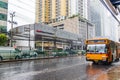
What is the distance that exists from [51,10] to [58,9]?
7.48 metres

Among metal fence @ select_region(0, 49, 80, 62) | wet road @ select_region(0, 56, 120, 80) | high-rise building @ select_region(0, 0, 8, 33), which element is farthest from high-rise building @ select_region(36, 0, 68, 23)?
wet road @ select_region(0, 56, 120, 80)

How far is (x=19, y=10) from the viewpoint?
8694 centimetres

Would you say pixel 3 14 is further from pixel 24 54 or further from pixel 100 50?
pixel 100 50

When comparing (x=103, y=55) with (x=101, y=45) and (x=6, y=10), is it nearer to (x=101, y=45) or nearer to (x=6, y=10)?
(x=101, y=45)

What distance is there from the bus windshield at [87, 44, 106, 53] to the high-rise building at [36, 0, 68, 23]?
118 meters

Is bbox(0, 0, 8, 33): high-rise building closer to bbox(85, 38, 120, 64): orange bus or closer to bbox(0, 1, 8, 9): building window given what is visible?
bbox(0, 1, 8, 9): building window

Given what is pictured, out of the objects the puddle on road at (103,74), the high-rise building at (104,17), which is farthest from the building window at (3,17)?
the puddle on road at (103,74)

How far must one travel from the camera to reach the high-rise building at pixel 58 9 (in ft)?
470

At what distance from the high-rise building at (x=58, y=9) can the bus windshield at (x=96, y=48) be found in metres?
114

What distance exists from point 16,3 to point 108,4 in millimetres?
81831

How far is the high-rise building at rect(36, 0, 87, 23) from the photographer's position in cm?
14325

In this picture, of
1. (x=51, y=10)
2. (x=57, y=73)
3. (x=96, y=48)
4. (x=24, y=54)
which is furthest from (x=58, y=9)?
(x=57, y=73)

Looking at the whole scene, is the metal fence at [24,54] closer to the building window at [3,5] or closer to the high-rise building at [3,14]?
the high-rise building at [3,14]

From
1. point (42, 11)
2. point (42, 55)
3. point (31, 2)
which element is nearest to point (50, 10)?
point (42, 11)
